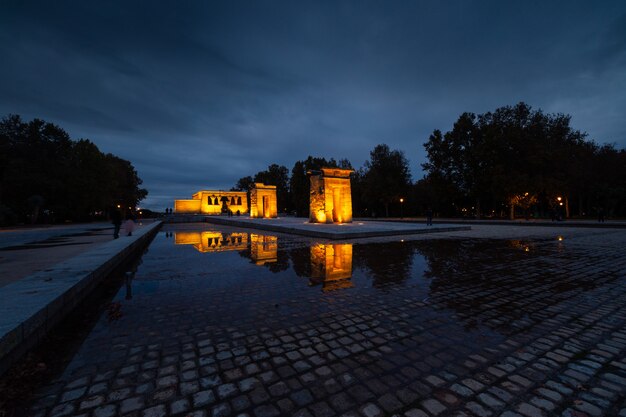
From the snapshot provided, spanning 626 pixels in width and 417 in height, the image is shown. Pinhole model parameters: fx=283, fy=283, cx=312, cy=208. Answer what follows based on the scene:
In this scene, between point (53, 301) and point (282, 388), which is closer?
point (282, 388)

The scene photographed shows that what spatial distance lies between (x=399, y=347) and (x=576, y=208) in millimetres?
58914

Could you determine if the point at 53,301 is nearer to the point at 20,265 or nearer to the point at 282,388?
the point at 282,388

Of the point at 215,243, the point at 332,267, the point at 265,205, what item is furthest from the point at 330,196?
the point at 332,267

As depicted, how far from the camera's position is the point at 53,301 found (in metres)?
3.95

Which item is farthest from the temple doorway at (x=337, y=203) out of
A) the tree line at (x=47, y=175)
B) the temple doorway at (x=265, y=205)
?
the tree line at (x=47, y=175)

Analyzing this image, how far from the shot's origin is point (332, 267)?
769cm

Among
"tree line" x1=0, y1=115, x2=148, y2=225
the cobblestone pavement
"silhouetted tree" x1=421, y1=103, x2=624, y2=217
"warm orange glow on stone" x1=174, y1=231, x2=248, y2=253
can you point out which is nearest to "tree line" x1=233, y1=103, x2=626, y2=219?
"silhouetted tree" x1=421, y1=103, x2=624, y2=217

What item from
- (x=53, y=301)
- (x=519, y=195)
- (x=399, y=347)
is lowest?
(x=399, y=347)

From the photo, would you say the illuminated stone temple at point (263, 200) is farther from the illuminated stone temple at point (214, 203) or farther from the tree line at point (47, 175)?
the illuminated stone temple at point (214, 203)

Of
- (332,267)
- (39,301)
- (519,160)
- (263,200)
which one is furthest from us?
(263,200)

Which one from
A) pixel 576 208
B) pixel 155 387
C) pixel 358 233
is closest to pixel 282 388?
pixel 155 387

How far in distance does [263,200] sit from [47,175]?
23.1 m

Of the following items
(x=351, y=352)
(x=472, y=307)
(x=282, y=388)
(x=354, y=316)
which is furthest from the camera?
(x=472, y=307)

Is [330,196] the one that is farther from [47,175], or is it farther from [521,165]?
[47,175]
